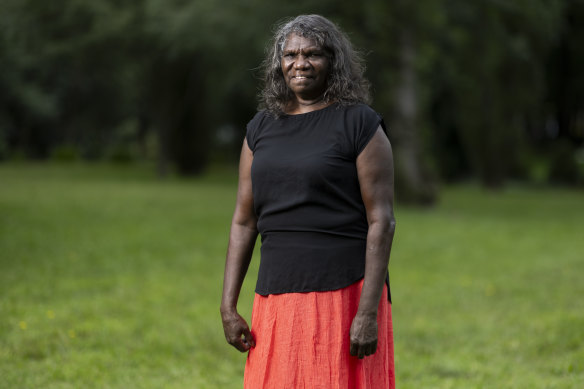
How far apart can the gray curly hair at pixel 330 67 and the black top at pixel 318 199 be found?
8 centimetres

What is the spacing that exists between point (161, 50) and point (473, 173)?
13.9 m

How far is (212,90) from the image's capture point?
3152 cm

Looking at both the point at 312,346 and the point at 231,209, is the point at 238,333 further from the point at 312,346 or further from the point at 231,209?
the point at 231,209

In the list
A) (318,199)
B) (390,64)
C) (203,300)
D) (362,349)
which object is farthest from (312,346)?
(390,64)

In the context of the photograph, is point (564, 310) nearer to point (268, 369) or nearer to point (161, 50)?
point (268, 369)

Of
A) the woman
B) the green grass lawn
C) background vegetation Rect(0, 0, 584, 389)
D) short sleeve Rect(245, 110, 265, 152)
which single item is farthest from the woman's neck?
the green grass lawn

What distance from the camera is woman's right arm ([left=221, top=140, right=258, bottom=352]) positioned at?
9.89 ft

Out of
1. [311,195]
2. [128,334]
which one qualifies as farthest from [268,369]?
[128,334]

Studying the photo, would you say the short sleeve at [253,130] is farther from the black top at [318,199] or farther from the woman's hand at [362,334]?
the woman's hand at [362,334]

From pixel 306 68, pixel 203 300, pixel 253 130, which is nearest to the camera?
pixel 306 68

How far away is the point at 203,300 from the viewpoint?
818cm

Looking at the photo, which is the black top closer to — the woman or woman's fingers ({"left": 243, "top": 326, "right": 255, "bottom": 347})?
the woman

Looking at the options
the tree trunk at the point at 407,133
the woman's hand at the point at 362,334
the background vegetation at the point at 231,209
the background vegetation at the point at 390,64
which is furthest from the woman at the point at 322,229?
the tree trunk at the point at 407,133

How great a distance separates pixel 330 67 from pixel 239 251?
0.85 meters
